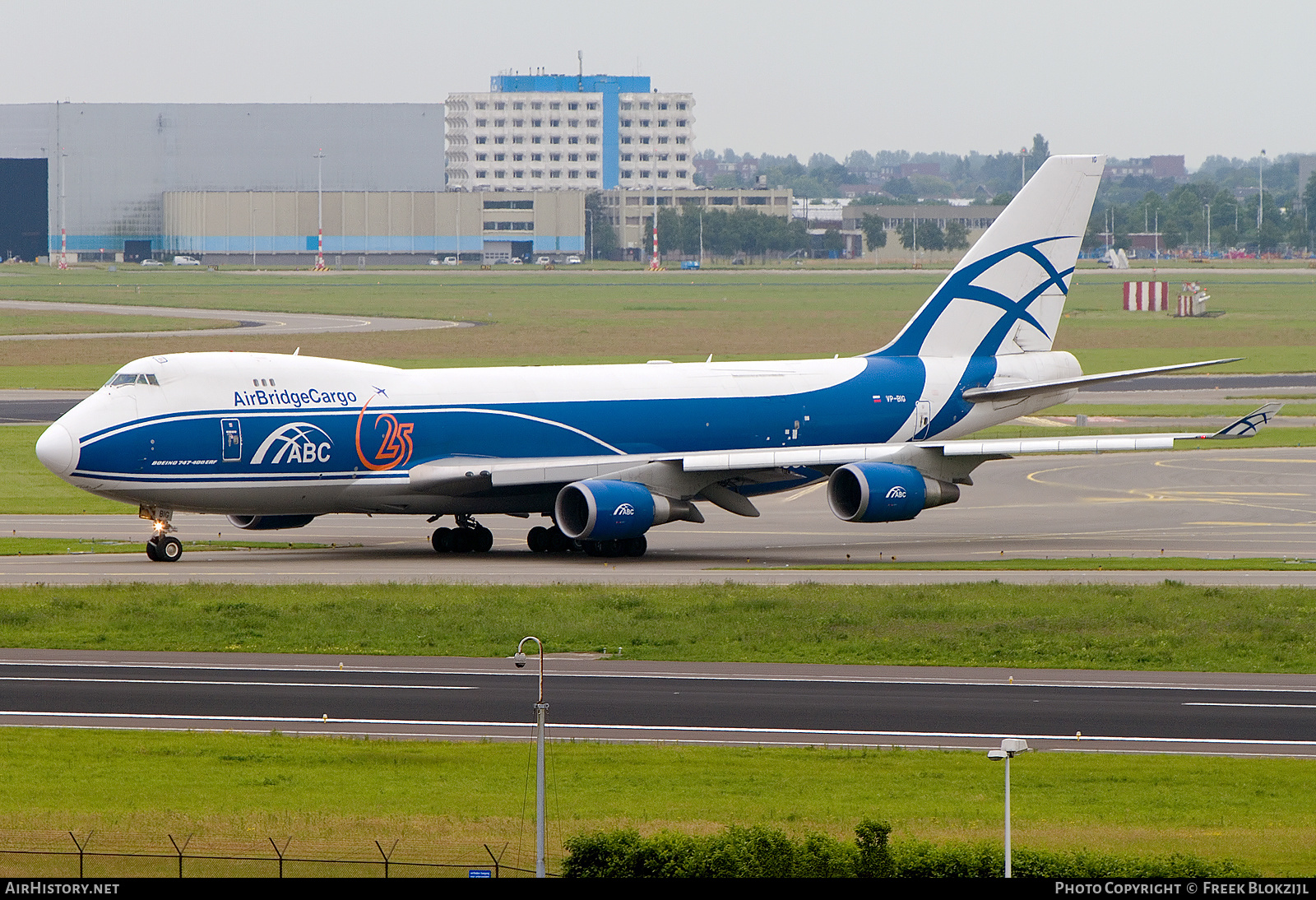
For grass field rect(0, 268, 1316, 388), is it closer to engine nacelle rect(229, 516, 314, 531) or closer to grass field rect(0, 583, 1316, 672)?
engine nacelle rect(229, 516, 314, 531)

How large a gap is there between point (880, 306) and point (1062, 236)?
390 feet

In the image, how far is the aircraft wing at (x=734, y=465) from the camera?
48.6 metres

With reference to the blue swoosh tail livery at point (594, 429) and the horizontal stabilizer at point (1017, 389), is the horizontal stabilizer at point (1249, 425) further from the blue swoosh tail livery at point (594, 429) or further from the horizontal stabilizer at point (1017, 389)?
the horizontal stabilizer at point (1017, 389)

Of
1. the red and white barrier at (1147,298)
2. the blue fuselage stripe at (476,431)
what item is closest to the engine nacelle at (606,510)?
the blue fuselage stripe at (476,431)

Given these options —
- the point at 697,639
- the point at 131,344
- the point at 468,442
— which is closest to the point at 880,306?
the point at 131,344

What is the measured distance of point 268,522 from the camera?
50.2 meters

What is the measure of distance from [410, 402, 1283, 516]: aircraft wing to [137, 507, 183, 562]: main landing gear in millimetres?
6541

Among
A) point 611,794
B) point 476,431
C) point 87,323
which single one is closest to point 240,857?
point 611,794

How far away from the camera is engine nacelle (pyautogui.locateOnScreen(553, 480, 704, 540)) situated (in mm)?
47875

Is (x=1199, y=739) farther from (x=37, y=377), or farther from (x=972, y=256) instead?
(x=37, y=377)

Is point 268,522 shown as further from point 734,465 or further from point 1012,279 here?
point 1012,279

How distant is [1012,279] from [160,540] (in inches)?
1077

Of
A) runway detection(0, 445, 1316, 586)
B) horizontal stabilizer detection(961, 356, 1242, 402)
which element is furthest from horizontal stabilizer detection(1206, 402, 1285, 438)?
horizontal stabilizer detection(961, 356, 1242, 402)

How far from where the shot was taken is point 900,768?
86.9 feet
